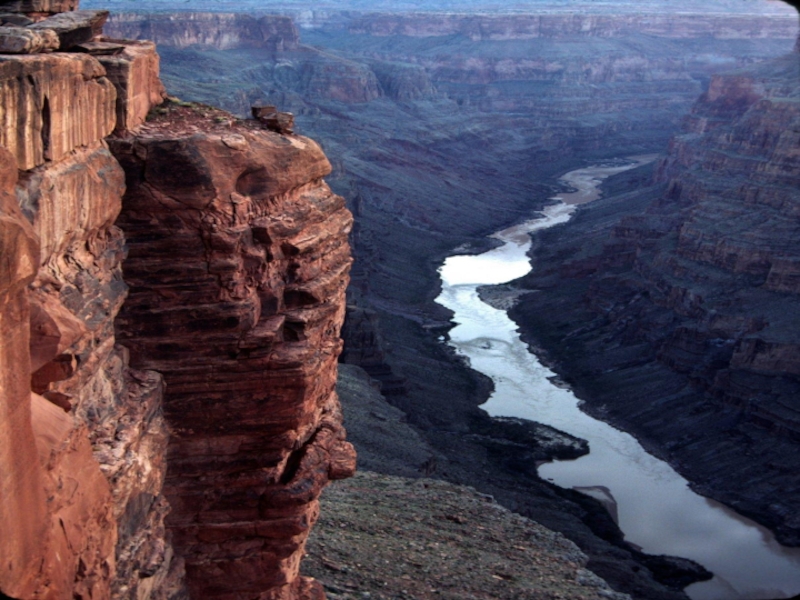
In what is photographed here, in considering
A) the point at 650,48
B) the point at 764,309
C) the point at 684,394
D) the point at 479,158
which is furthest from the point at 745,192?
the point at 650,48

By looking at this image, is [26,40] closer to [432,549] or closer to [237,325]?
[237,325]

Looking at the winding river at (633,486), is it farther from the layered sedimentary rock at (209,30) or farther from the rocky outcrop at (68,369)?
the layered sedimentary rock at (209,30)

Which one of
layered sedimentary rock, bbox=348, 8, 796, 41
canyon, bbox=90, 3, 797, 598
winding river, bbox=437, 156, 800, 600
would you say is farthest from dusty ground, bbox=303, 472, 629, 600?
layered sedimentary rock, bbox=348, 8, 796, 41

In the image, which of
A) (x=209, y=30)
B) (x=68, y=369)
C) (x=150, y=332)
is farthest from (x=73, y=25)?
(x=209, y=30)

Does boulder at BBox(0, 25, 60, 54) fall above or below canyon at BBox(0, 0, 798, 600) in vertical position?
above

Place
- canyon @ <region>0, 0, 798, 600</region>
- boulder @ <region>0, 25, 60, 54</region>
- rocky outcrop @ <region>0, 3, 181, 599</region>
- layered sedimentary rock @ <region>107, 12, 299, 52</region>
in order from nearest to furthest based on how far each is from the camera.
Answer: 1. rocky outcrop @ <region>0, 3, 181, 599</region>
2. boulder @ <region>0, 25, 60, 54</region>
3. canyon @ <region>0, 0, 798, 600</region>
4. layered sedimentary rock @ <region>107, 12, 299, 52</region>

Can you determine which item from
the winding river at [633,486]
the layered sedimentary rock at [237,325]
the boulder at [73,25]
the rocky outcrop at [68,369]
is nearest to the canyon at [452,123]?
the winding river at [633,486]

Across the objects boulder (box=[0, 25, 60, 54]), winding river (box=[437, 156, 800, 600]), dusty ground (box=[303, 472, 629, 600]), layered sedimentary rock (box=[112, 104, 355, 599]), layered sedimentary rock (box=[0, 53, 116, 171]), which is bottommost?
winding river (box=[437, 156, 800, 600])

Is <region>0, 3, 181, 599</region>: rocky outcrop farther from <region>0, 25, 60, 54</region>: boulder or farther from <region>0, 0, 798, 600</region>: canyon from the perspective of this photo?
<region>0, 25, 60, 54</region>: boulder
